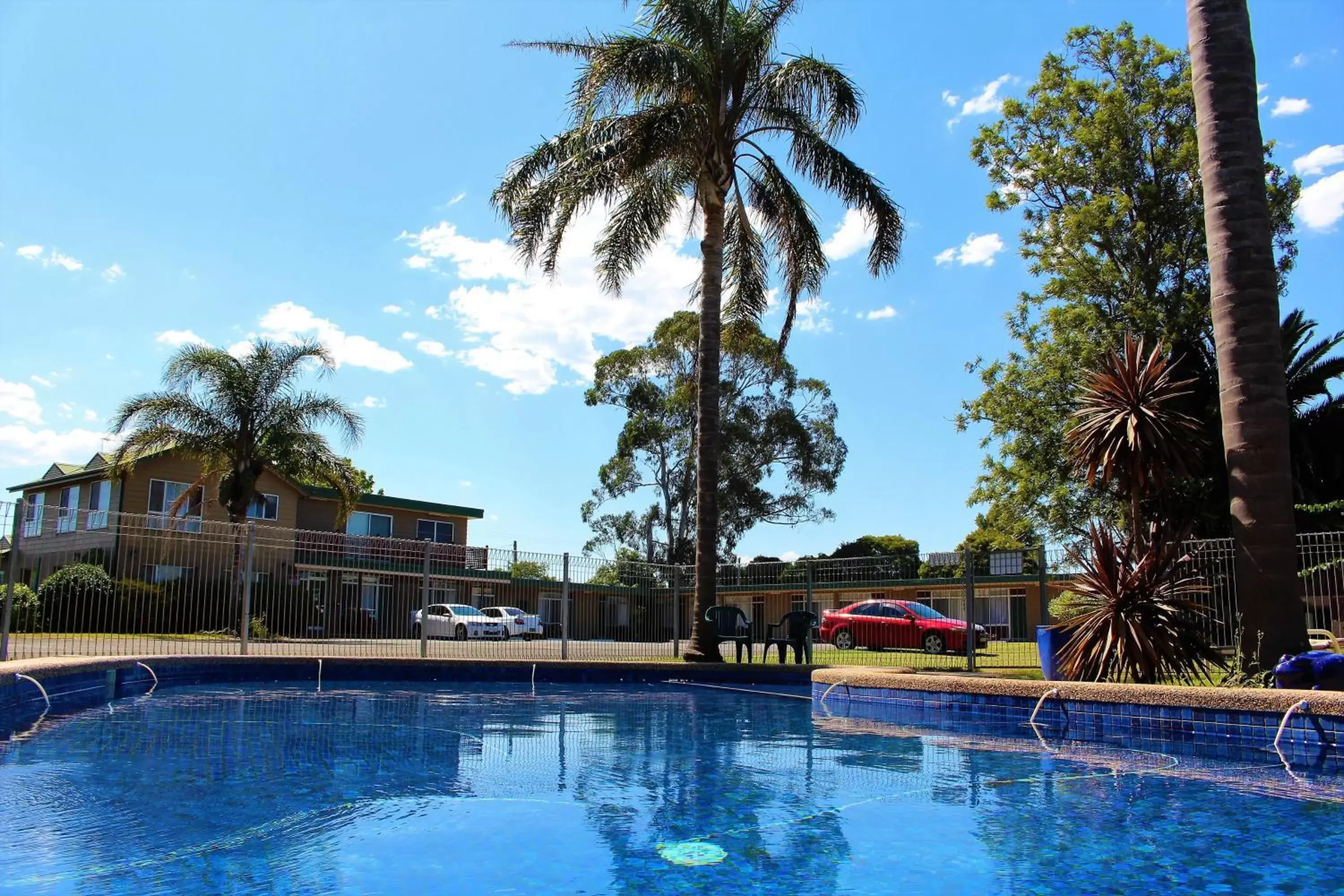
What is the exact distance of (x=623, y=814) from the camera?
5.61 meters

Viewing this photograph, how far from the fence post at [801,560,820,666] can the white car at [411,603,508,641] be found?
21.9ft

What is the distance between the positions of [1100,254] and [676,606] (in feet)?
52.7

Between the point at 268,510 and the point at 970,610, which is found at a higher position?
the point at 268,510

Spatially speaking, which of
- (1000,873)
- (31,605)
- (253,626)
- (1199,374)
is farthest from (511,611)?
(1000,873)

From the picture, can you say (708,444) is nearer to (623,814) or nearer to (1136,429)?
(1136,429)

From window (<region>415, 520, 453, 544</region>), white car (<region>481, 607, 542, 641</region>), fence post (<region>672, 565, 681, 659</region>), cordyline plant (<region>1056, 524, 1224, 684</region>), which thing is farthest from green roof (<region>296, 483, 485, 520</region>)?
cordyline plant (<region>1056, 524, 1224, 684</region>)

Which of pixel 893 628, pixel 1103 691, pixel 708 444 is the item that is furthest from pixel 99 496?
pixel 1103 691

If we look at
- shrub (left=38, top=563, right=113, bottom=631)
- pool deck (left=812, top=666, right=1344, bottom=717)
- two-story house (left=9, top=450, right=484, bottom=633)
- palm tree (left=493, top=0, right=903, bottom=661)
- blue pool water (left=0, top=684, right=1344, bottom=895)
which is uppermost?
palm tree (left=493, top=0, right=903, bottom=661)

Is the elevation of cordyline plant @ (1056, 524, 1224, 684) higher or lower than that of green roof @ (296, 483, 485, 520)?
lower

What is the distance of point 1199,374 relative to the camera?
76.2ft

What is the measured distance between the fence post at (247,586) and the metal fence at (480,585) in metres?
0.03

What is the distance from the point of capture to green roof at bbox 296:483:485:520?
37125mm

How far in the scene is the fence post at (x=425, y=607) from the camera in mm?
14836

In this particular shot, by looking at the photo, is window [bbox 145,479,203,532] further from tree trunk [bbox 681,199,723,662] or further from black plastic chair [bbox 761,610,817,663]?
black plastic chair [bbox 761,610,817,663]
